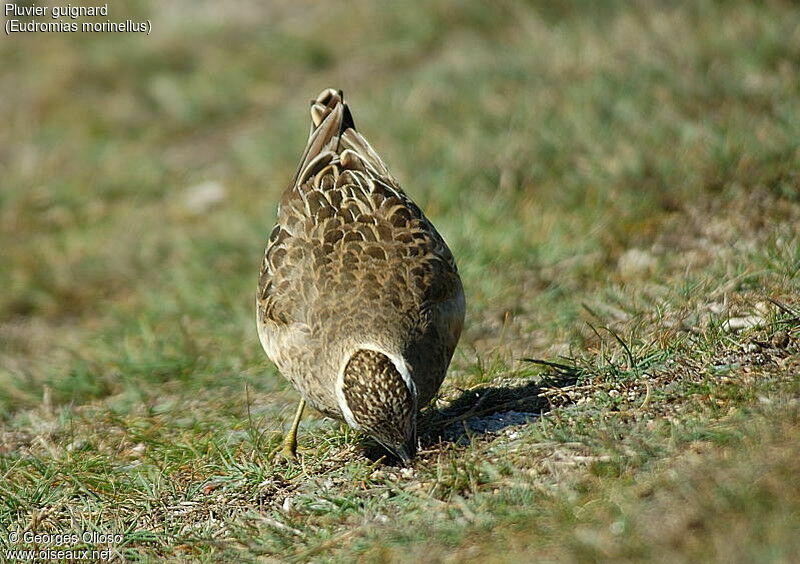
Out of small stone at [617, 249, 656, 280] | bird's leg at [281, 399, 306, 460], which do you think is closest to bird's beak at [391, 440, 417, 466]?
bird's leg at [281, 399, 306, 460]

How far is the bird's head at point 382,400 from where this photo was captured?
5105 millimetres

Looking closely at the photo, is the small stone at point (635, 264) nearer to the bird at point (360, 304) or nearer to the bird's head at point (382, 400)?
the bird at point (360, 304)

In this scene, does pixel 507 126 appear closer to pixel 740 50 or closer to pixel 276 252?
pixel 740 50

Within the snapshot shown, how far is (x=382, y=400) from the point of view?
509 centimetres

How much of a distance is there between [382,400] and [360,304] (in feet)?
2.31

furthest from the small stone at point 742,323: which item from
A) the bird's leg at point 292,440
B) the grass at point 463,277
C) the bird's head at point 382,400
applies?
the bird's leg at point 292,440

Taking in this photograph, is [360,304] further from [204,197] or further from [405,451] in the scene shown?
[204,197]

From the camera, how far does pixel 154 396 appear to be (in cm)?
752

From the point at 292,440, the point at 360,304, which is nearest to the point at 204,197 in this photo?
the point at 292,440

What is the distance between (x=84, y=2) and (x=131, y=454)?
1132 centimetres

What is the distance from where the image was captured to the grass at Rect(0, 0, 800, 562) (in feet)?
15.6

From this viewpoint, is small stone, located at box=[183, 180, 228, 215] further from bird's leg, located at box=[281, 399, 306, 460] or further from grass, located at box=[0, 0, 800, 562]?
bird's leg, located at box=[281, 399, 306, 460]

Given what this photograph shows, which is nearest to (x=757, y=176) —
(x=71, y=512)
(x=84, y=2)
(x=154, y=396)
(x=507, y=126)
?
(x=507, y=126)

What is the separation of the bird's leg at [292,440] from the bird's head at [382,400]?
27.1 inches
